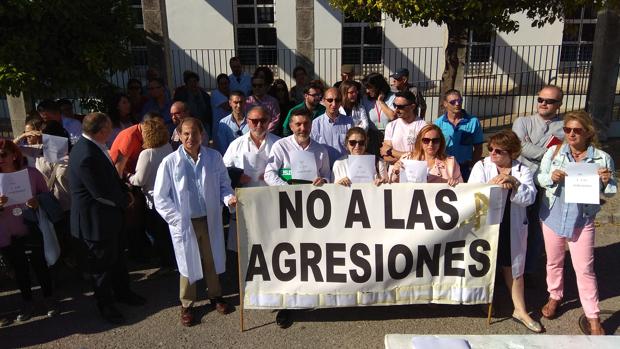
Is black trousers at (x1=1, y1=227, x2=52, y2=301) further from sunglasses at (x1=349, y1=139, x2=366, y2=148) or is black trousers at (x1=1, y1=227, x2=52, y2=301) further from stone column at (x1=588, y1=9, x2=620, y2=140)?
stone column at (x1=588, y1=9, x2=620, y2=140)

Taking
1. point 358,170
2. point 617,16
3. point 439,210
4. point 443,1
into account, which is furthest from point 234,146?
point 617,16

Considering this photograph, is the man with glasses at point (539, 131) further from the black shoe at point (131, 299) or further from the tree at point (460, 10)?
the black shoe at point (131, 299)

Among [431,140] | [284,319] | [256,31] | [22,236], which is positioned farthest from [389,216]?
[256,31]

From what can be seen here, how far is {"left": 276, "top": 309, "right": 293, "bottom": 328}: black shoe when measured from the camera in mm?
4418

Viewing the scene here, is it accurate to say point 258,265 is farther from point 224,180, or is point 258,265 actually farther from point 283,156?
point 283,156

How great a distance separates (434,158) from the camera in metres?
4.37

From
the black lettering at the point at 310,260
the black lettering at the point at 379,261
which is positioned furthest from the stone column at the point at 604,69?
the black lettering at the point at 310,260

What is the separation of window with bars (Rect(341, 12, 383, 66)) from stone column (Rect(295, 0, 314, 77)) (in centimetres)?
308

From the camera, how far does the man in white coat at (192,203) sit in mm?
4172

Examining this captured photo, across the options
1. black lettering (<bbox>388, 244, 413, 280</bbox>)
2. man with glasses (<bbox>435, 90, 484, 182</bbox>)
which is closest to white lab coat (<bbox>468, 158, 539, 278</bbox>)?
black lettering (<bbox>388, 244, 413, 280</bbox>)

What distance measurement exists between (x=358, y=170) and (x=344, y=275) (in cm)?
91

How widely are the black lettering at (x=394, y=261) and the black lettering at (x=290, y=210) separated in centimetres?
80

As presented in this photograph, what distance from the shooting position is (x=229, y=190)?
172 inches

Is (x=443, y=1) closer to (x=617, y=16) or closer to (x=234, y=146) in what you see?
(x=234, y=146)
